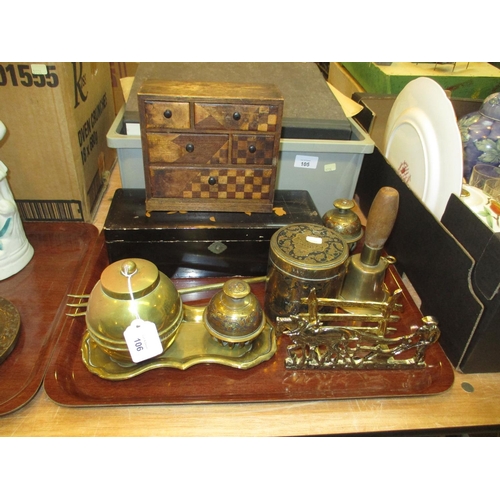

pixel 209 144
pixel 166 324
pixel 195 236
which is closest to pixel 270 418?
pixel 166 324

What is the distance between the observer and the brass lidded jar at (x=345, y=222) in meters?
0.89

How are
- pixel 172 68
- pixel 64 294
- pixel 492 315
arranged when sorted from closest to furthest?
pixel 492 315 < pixel 64 294 < pixel 172 68

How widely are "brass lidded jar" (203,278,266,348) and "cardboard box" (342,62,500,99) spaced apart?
0.99m

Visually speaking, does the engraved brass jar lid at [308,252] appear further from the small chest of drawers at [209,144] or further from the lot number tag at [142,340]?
the lot number tag at [142,340]

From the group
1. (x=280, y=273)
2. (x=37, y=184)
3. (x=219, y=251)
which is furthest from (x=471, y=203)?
(x=37, y=184)

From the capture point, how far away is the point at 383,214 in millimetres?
753

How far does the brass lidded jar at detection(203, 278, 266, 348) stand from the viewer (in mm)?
695

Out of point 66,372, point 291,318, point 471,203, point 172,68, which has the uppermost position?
point 172,68

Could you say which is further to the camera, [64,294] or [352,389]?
[64,294]

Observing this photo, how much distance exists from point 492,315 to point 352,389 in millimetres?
259

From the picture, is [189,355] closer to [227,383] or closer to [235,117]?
[227,383]

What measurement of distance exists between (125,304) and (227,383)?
0.23 metres

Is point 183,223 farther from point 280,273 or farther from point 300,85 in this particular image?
point 300,85

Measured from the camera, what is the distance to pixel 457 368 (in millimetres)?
759
